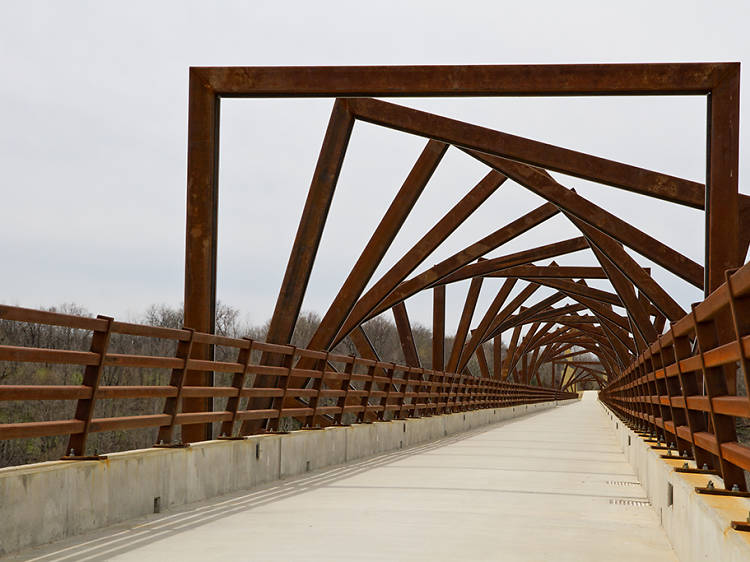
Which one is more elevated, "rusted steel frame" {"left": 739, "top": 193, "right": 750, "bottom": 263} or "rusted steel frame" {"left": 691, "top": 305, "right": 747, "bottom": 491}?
"rusted steel frame" {"left": 739, "top": 193, "right": 750, "bottom": 263}

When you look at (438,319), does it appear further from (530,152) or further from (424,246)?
(530,152)

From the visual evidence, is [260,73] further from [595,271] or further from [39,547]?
[595,271]

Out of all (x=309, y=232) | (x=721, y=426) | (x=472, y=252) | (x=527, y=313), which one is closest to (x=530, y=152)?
(x=309, y=232)

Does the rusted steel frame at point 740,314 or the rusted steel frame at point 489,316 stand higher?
the rusted steel frame at point 489,316

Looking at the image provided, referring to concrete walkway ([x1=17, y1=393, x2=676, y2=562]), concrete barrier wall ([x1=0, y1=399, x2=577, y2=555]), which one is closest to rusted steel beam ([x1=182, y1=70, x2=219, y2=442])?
concrete barrier wall ([x1=0, y1=399, x2=577, y2=555])

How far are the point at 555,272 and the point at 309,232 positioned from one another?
19.9 meters

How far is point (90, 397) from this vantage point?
25.0 ft

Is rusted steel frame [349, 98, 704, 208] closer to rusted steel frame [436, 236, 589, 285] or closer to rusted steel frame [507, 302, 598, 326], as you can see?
rusted steel frame [436, 236, 589, 285]

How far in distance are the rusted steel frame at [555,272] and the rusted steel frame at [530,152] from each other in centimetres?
1707

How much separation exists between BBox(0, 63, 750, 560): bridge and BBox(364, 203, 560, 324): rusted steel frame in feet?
0.33

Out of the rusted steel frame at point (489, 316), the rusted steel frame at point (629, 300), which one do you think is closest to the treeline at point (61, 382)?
the rusted steel frame at point (489, 316)

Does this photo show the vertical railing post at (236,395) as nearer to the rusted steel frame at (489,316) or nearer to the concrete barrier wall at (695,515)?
the concrete barrier wall at (695,515)

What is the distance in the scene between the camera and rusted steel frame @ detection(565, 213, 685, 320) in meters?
17.1

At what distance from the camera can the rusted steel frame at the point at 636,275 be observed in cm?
1714
